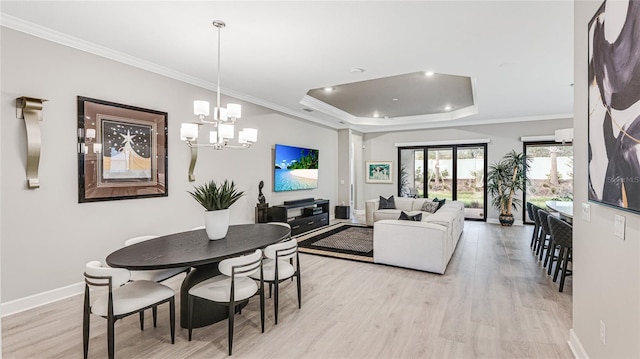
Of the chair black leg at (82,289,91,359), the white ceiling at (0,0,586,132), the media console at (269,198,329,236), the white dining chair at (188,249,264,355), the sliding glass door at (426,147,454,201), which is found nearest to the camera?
the chair black leg at (82,289,91,359)

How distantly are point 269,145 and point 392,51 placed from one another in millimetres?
3253

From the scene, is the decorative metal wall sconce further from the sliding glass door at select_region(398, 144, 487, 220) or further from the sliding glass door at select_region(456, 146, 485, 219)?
the sliding glass door at select_region(456, 146, 485, 219)

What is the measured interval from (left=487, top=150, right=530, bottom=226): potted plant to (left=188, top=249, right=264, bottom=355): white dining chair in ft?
23.3

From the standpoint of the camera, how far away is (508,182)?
756cm

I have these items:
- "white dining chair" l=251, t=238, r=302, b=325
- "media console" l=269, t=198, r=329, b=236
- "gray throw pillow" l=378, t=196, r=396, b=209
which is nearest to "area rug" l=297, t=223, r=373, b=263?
"media console" l=269, t=198, r=329, b=236

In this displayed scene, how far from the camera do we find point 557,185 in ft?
24.4

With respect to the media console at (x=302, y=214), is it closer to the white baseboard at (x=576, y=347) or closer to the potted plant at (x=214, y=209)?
the potted plant at (x=214, y=209)

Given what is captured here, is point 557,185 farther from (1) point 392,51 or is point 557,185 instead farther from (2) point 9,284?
(2) point 9,284

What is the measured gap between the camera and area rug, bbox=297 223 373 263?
4.90 m

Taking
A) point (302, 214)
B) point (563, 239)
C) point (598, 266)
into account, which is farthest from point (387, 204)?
point (598, 266)

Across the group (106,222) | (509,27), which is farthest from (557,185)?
(106,222)

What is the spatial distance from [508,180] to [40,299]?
8841 millimetres

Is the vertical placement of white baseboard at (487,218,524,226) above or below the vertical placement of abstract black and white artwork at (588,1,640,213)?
below

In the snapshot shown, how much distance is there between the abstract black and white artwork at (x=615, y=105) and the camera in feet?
4.58
